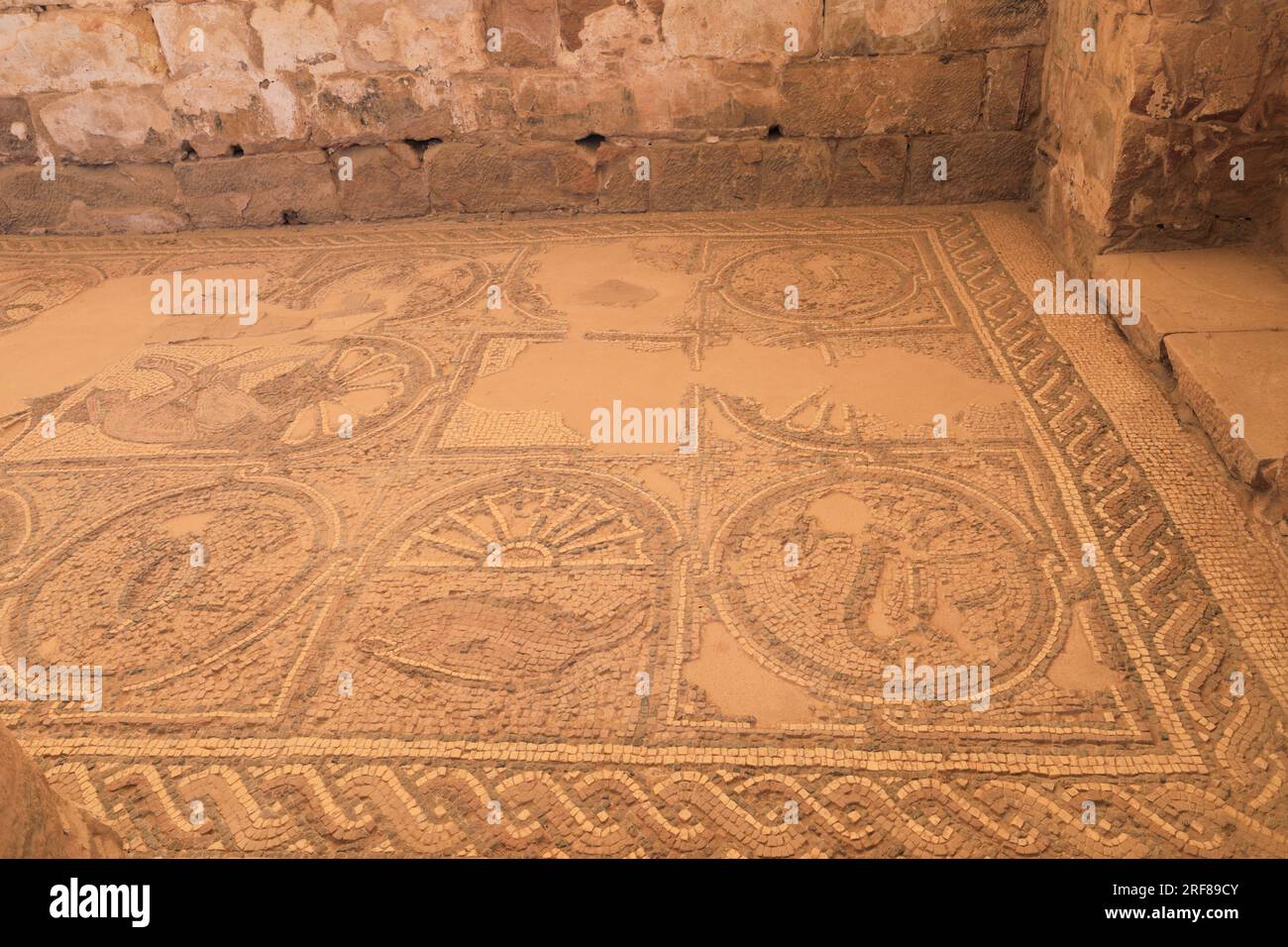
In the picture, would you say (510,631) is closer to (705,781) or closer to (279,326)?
(705,781)

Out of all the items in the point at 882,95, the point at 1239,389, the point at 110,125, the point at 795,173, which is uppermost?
the point at 882,95

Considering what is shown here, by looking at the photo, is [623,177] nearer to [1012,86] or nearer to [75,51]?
[1012,86]

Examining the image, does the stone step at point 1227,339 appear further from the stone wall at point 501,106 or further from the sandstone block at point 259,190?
the sandstone block at point 259,190

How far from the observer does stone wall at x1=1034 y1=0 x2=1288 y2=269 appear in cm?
292

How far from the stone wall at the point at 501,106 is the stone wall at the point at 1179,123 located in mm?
672

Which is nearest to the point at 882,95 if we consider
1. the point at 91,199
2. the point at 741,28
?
the point at 741,28

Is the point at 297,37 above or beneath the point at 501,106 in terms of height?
above

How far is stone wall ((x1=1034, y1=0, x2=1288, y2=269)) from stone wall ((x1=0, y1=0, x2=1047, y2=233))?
0.67 meters

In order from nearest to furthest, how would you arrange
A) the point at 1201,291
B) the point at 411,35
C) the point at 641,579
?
the point at 641,579
the point at 1201,291
the point at 411,35

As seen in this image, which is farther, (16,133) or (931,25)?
(16,133)

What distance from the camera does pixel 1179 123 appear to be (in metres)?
3.05

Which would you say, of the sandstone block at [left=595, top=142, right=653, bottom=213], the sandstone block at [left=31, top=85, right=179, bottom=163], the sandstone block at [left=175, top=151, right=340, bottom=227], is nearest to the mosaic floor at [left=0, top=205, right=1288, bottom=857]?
the sandstone block at [left=595, top=142, right=653, bottom=213]

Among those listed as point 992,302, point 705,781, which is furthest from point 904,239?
point 705,781

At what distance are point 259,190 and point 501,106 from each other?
127cm
